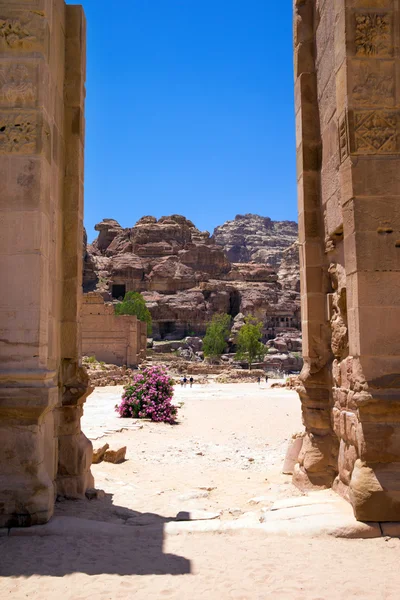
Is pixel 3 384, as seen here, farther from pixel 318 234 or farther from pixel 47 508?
pixel 318 234

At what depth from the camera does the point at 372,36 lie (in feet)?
18.0

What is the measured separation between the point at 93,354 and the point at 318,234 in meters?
32.3

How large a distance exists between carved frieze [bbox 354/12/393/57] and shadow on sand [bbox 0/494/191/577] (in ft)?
16.4

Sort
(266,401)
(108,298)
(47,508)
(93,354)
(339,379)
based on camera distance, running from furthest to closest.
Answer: (108,298)
(93,354)
(266,401)
(339,379)
(47,508)

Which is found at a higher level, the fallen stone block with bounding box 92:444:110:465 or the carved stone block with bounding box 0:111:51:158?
the carved stone block with bounding box 0:111:51:158

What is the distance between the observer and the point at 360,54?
18.0 feet

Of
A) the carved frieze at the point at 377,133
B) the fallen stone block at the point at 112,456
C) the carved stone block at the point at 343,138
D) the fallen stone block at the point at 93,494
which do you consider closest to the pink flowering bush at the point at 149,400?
the fallen stone block at the point at 112,456

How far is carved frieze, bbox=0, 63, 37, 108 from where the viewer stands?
526 cm

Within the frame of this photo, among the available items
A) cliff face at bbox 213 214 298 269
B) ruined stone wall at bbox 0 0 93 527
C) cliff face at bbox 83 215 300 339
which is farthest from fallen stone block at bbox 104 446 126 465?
cliff face at bbox 213 214 298 269

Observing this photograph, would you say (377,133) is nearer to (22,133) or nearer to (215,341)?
(22,133)

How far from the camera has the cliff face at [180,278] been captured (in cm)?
7361

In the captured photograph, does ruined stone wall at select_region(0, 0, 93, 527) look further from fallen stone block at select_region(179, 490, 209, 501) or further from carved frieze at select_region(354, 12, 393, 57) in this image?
carved frieze at select_region(354, 12, 393, 57)

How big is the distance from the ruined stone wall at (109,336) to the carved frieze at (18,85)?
32.8m

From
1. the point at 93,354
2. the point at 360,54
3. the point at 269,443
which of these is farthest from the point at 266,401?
the point at 360,54
